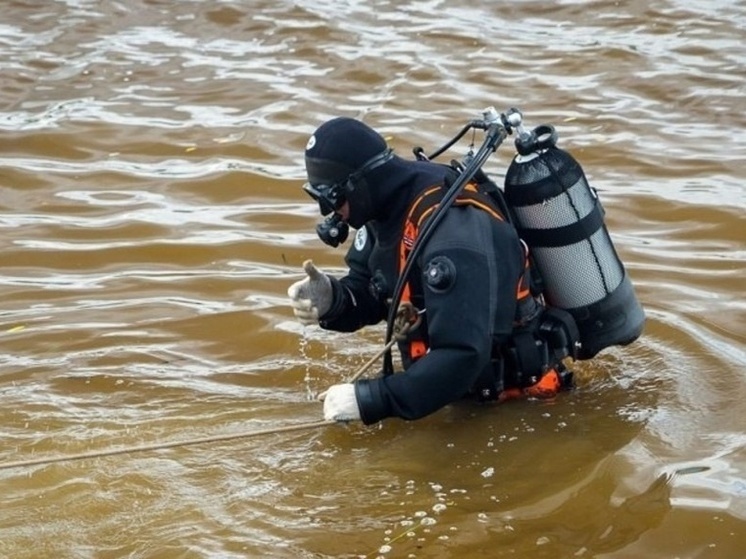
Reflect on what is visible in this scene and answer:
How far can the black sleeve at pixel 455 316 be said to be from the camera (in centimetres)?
409

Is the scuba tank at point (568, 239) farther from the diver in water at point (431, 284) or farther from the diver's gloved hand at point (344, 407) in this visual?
the diver's gloved hand at point (344, 407)

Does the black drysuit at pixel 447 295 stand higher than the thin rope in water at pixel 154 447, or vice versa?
the black drysuit at pixel 447 295

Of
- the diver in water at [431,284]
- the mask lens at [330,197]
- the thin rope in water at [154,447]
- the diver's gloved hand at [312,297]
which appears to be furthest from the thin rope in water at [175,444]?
the mask lens at [330,197]

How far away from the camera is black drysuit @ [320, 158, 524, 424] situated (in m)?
4.10

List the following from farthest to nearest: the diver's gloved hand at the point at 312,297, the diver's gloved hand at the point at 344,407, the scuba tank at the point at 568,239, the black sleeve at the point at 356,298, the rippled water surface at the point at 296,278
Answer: the black sleeve at the point at 356,298 < the diver's gloved hand at the point at 312,297 < the scuba tank at the point at 568,239 < the diver's gloved hand at the point at 344,407 < the rippled water surface at the point at 296,278

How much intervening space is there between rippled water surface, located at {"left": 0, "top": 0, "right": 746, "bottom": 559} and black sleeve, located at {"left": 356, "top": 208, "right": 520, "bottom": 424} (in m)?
0.30

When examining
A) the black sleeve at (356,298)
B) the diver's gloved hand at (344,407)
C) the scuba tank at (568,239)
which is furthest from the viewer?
the black sleeve at (356,298)

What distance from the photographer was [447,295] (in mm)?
4094

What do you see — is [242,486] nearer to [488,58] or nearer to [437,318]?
[437,318]

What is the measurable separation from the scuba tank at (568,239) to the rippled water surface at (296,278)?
Answer: 0.38 m

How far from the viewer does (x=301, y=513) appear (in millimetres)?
4121

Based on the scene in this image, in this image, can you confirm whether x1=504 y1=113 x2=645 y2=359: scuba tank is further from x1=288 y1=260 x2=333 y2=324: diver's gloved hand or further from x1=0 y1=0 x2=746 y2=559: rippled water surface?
x1=288 y1=260 x2=333 y2=324: diver's gloved hand

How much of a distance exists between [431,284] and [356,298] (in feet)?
2.75

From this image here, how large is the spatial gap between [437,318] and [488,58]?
763 centimetres
